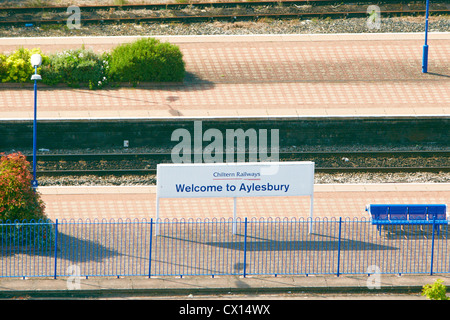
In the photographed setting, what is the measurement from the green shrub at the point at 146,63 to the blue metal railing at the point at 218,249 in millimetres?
8401

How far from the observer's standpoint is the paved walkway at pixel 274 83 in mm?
29969

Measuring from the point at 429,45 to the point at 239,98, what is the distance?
7.84m

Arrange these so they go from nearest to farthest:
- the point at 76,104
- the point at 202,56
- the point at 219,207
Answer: the point at 219,207
the point at 76,104
the point at 202,56

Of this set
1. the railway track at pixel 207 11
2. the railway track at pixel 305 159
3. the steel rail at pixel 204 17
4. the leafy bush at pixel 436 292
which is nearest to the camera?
the leafy bush at pixel 436 292

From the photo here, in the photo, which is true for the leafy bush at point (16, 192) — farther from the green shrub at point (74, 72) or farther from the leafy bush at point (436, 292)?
the leafy bush at point (436, 292)

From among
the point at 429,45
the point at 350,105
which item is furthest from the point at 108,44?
the point at 429,45

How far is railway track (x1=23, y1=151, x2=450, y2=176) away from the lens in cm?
2792

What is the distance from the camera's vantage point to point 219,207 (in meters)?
25.8

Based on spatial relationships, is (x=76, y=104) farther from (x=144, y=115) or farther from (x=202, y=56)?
(x=202, y=56)

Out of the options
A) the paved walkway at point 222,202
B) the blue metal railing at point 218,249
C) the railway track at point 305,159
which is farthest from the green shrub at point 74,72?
the blue metal railing at point 218,249

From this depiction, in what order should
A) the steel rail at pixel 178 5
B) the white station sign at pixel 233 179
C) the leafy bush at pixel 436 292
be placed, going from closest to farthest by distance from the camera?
the leafy bush at pixel 436 292, the white station sign at pixel 233 179, the steel rail at pixel 178 5

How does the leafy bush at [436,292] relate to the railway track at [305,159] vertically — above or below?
below

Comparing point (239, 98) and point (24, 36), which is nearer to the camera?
point (239, 98)

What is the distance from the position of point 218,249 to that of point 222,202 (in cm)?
315
